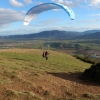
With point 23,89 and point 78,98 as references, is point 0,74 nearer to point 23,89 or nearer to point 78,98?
point 23,89

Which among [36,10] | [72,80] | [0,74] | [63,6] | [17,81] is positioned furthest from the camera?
[36,10]

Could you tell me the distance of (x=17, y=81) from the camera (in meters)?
15.9

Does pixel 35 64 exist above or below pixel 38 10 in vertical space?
below

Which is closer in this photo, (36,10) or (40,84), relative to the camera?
(40,84)

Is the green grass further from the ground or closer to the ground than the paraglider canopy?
closer to the ground

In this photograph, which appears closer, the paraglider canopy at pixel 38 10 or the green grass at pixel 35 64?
the green grass at pixel 35 64

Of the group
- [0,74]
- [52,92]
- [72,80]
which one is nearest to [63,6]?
[72,80]

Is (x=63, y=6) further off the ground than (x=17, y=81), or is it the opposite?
(x=63, y=6)

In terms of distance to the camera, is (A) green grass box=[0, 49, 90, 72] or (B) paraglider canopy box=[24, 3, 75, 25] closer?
(A) green grass box=[0, 49, 90, 72]

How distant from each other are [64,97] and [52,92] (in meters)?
0.93

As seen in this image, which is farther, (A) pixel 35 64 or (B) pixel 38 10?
(B) pixel 38 10

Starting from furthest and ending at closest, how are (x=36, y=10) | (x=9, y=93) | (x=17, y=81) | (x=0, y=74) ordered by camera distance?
(x=36, y=10) < (x=0, y=74) < (x=17, y=81) < (x=9, y=93)

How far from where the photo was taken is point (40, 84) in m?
16.1

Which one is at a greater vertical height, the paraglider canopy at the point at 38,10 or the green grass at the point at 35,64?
the paraglider canopy at the point at 38,10
